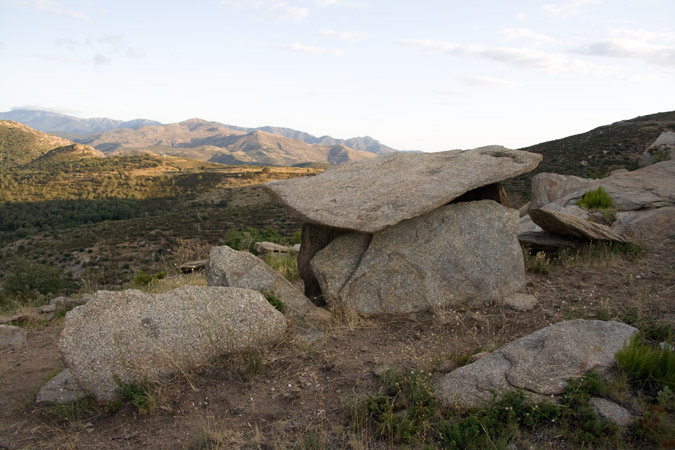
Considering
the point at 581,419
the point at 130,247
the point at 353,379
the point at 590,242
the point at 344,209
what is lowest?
the point at 130,247

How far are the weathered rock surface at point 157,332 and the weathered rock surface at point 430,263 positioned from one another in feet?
4.74

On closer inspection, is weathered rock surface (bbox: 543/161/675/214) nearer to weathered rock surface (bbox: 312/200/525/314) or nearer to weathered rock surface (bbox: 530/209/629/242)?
weathered rock surface (bbox: 530/209/629/242)

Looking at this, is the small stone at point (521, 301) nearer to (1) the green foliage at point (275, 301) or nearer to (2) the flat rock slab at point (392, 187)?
(2) the flat rock slab at point (392, 187)

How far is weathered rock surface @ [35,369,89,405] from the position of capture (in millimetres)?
4730

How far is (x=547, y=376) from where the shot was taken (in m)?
3.89

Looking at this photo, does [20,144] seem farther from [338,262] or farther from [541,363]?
[541,363]

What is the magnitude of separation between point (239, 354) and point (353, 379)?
139 cm

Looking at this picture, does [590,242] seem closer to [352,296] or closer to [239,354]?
[352,296]

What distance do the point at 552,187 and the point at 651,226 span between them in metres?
4.69

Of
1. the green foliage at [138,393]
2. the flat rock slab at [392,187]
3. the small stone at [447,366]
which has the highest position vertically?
the flat rock slab at [392,187]

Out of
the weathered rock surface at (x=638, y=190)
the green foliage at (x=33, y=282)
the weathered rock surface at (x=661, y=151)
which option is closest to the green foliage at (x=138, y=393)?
the weathered rock surface at (x=638, y=190)

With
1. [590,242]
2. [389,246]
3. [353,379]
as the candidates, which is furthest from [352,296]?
[590,242]

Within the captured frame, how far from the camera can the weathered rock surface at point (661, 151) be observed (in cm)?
1724

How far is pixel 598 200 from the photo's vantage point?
1132 centimetres
